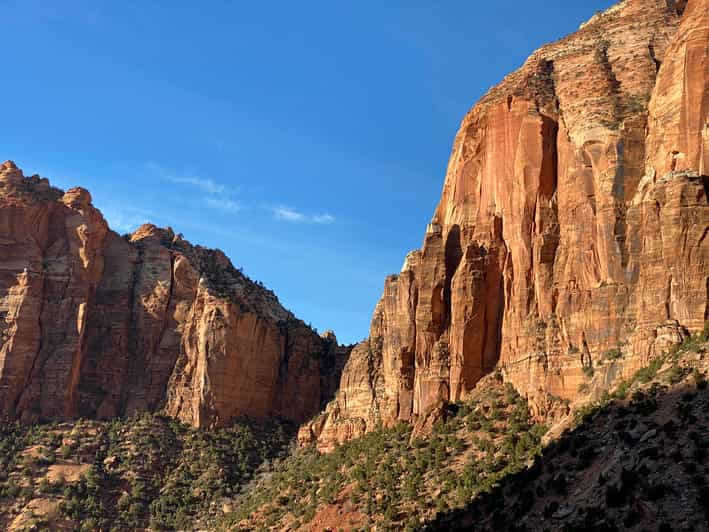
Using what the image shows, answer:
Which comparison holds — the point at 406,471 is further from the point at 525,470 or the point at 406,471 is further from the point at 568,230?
the point at 568,230

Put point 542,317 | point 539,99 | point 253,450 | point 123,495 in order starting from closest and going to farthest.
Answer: point 542,317 → point 539,99 → point 123,495 → point 253,450

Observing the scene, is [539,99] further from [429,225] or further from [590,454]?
[590,454]

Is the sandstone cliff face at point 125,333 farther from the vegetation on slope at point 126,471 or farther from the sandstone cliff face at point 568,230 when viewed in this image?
the sandstone cliff face at point 568,230

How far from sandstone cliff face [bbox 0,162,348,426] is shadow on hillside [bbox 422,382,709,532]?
189 ft

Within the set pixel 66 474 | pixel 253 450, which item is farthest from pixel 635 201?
pixel 66 474

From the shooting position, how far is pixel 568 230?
81.2 metres

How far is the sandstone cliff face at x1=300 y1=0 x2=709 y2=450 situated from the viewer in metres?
69.2

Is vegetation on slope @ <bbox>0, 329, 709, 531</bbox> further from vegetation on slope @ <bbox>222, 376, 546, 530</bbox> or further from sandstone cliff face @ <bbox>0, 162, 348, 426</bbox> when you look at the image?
sandstone cliff face @ <bbox>0, 162, 348, 426</bbox>

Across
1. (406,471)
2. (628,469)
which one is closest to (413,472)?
(406,471)

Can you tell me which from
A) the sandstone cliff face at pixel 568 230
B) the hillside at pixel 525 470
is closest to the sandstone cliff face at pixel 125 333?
the sandstone cliff face at pixel 568 230

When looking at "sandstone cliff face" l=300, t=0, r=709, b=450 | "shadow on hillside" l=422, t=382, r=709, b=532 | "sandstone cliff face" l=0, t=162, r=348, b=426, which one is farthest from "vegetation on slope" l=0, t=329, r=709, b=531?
"sandstone cliff face" l=0, t=162, r=348, b=426

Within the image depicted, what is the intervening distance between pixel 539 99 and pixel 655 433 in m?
39.3

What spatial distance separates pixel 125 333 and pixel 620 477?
82.2 m

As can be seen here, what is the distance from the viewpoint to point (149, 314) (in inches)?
5044
